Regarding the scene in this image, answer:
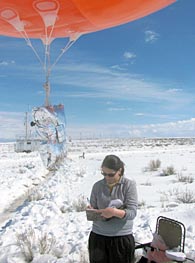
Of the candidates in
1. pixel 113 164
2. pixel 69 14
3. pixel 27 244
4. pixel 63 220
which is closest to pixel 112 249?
pixel 113 164

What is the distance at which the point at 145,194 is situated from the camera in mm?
9391

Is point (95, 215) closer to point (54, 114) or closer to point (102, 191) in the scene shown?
point (102, 191)

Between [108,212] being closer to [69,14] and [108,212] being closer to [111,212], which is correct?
[111,212]

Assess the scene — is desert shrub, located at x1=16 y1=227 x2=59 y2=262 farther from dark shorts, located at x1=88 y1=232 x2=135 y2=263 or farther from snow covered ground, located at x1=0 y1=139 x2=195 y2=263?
dark shorts, located at x1=88 y1=232 x2=135 y2=263

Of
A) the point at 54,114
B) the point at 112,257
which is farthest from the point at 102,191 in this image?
the point at 54,114

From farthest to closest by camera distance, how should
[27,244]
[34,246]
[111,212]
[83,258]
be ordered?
1. [34,246]
2. [27,244]
3. [83,258]
4. [111,212]

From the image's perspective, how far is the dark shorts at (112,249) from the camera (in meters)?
3.48

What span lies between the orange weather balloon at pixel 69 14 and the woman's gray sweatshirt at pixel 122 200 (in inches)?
151

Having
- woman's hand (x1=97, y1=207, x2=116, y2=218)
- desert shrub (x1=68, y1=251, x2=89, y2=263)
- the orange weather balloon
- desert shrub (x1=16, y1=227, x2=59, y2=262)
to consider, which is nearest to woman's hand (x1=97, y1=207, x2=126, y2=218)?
woman's hand (x1=97, y1=207, x2=116, y2=218)

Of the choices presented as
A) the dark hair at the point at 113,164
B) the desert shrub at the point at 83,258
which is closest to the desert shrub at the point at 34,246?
the desert shrub at the point at 83,258

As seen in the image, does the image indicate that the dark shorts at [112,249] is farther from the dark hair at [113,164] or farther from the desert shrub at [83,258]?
the desert shrub at [83,258]

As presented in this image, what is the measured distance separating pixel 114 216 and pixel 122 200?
0.17m

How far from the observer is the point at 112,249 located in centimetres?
349

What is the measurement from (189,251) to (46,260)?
6.02 feet
